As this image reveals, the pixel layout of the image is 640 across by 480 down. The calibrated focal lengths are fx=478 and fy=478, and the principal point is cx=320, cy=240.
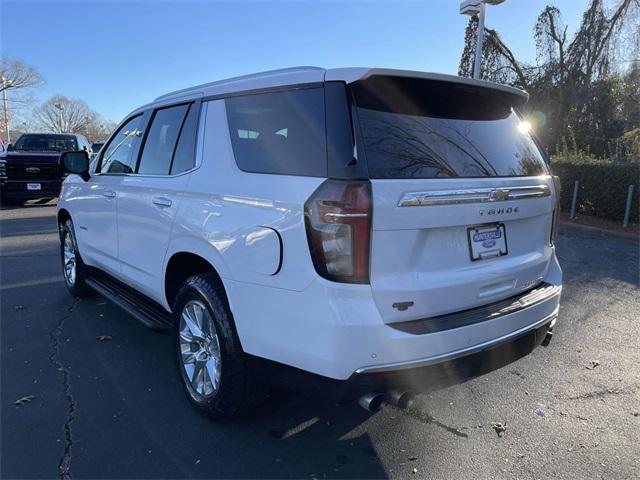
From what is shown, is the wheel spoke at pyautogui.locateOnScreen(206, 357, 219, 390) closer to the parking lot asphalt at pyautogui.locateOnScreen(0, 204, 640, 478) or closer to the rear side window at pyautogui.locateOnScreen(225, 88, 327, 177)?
the parking lot asphalt at pyautogui.locateOnScreen(0, 204, 640, 478)

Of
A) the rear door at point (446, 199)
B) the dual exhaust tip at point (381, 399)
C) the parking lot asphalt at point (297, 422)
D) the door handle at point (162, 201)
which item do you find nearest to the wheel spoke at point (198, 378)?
the parking lot asphalt at point (297, 422)

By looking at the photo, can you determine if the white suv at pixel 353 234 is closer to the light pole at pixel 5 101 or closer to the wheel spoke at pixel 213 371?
the wheel spoke at pixel 213 371

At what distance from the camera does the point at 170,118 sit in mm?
3543

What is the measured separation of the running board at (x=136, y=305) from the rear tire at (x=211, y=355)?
1.04 ft

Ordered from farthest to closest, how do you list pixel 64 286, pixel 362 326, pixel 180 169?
pixel 64 286 → pixel 180 169 → pixel 362 326

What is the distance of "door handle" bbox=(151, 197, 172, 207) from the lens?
10.3 feet

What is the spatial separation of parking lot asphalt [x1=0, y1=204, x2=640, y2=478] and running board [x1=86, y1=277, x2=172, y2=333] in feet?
1.29

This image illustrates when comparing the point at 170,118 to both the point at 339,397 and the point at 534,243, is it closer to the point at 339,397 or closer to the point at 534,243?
the point at 339,397

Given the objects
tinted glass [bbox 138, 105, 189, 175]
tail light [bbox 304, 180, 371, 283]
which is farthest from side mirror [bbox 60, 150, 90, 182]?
tail light [bbox 304, 180, 371, 283]

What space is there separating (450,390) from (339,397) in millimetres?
1523

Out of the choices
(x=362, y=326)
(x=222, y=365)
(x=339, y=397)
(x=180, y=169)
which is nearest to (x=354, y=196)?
(x=362, y=326)

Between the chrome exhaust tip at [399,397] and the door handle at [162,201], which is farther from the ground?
the door handle at [162,201]

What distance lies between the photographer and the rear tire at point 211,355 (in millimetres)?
2598

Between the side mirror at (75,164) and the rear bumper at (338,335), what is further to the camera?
the side mirror at (75,164)
